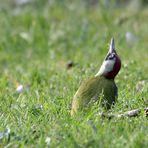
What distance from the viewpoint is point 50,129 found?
4.33 m

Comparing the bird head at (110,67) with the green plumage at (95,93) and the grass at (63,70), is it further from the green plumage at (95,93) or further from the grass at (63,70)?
the grass at (63,70)

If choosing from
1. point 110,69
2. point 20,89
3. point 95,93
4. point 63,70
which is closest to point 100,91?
point 95,93

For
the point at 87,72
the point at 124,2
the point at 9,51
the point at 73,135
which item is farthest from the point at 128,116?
the point at 124,2

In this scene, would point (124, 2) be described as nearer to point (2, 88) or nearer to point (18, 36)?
point (18, 36)

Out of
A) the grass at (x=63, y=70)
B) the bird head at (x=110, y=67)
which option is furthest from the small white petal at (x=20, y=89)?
the bird head at (x=110, y=67)

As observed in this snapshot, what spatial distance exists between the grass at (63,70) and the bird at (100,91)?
0.09 m

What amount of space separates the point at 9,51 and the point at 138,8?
8.70 feet

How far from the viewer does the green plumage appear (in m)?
4.86

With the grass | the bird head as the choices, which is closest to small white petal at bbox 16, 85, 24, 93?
the grass

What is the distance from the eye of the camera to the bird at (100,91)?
4.86 m

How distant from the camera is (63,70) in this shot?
7312 millimetres

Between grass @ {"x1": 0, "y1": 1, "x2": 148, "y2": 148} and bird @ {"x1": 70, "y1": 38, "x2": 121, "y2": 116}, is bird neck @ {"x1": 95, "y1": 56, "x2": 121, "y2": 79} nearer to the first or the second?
bird @ {"x1": 70, "y1": 38, "x2": 121, "y2": 116}

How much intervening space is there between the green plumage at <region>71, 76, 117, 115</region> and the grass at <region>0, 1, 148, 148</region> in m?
0.08

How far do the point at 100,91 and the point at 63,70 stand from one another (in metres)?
2.38
